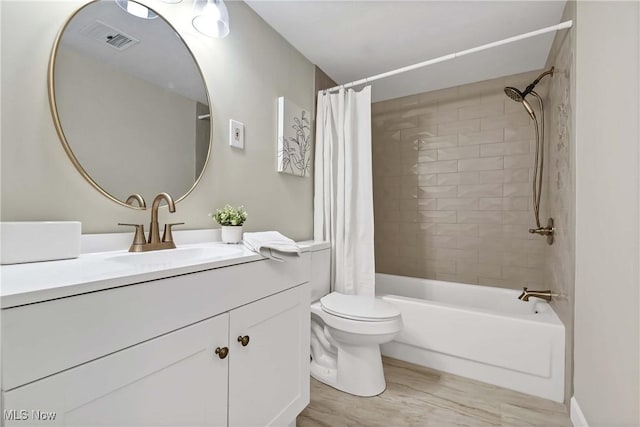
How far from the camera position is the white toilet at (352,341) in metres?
1.61

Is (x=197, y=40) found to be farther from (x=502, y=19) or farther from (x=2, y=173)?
(x=502, y=19)

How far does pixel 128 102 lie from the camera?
1.20 m

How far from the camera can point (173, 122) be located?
54.1 inches

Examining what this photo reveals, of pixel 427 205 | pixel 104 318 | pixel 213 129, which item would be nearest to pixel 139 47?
pixel 213 129

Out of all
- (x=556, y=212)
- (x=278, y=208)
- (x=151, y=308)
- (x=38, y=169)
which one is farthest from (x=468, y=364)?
(x=38, y=169)

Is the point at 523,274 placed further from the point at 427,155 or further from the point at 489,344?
the point at 427,155

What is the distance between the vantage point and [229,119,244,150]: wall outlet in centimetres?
163

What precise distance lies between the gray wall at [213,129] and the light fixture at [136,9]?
5 cm

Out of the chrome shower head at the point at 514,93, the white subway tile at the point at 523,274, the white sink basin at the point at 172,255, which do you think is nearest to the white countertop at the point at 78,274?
the white sink basin at the point at 172,255

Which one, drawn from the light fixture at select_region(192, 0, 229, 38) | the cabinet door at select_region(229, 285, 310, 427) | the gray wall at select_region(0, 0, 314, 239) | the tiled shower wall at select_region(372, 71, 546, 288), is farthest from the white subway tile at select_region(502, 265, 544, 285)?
the light fixture at select_region(192, 0, 229, 38)

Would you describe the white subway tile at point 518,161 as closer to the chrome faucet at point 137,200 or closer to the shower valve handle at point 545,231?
the shower valve handle at point 545,231

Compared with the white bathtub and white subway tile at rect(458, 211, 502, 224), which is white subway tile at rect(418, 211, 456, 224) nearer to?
white subway tile at rect(458, 211, 502, 224)

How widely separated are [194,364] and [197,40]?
145 cm

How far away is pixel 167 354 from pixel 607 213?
61.9 inches
